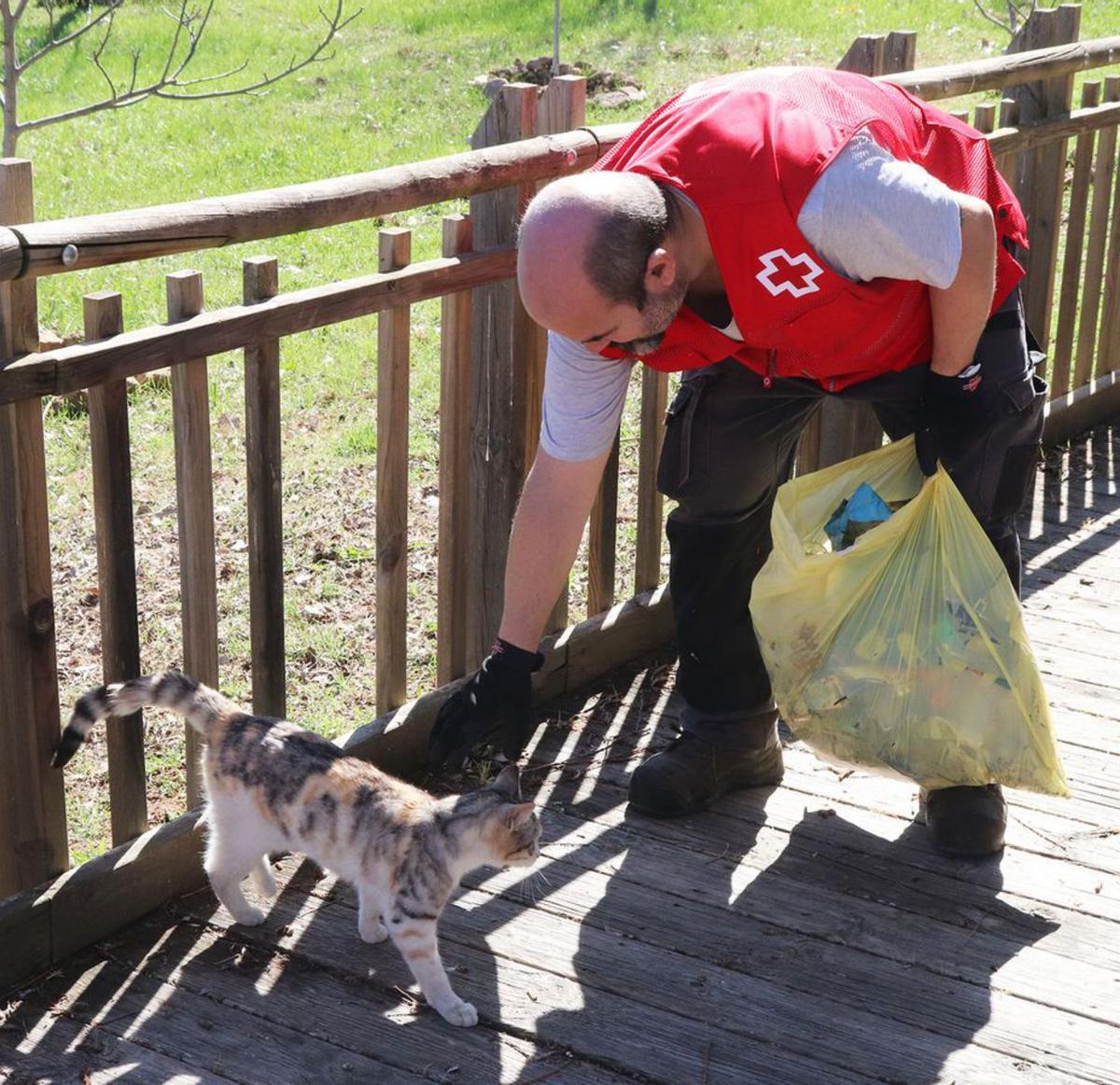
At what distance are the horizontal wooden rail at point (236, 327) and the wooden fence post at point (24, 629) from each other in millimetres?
61

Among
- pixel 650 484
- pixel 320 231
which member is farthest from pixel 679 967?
pixel 320 231

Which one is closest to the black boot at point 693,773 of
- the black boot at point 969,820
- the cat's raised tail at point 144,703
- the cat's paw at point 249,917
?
the black boot at point 969,820

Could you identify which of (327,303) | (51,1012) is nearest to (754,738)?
(327,303)

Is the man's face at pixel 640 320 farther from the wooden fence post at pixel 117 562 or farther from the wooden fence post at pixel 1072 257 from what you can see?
the wooden fence post at pixel 1072 257

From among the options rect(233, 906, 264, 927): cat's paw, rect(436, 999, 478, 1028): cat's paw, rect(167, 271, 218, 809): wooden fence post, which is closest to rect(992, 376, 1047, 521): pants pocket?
rect(436, 999, 478, 1028): cat's paw

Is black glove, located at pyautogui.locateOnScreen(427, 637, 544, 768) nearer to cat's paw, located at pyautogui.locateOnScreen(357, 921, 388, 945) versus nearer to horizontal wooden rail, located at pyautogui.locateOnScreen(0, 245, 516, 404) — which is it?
cat's paw, located at pyautogui.locateOnScreen(357, 921, 388, 945)

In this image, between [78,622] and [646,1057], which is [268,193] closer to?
[646,1057]

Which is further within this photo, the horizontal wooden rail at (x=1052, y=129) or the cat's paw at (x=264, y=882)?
the horizontal wooden rail at (x=1052, y=129)

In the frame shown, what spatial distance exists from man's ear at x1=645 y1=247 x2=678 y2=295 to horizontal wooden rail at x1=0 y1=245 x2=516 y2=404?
761 millimetres

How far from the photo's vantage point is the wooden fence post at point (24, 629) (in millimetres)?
2654

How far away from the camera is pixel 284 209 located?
119 inches

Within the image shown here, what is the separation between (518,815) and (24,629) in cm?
100

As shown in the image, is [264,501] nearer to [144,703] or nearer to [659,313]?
[144,703]

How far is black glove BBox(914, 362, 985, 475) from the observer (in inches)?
123
